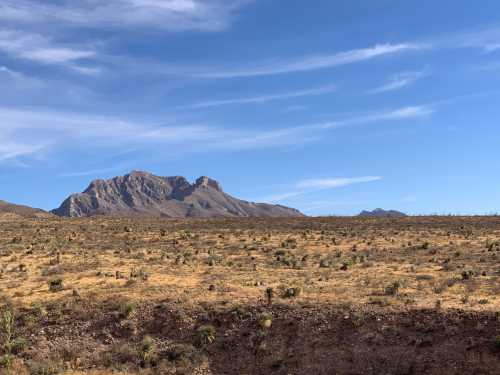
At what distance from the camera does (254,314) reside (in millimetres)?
22375

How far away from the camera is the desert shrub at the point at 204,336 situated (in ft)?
69.2

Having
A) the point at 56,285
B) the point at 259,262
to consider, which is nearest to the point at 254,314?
the point at 56,285

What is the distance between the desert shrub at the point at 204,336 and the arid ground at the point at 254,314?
0.20 feet

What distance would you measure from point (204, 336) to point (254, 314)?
2.37m

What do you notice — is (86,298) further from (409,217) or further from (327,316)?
(409,217)

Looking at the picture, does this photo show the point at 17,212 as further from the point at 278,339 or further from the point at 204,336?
the point at 278,339

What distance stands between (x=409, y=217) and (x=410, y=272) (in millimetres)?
42121

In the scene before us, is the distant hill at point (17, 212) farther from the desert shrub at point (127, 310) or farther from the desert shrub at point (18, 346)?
the desert shrub at point (18, 346)

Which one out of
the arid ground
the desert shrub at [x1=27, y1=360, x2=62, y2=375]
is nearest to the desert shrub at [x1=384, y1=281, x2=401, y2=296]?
the arid ground

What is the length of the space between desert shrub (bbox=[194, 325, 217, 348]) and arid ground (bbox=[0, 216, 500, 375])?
62 millimetres

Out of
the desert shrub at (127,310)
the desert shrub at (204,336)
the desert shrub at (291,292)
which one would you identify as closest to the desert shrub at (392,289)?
the desert shrub at (291,292)

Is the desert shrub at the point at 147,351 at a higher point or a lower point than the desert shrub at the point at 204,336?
lower

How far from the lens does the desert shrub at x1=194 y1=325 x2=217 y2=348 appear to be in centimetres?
2108

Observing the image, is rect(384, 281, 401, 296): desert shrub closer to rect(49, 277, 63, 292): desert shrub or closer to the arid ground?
the arid ground
